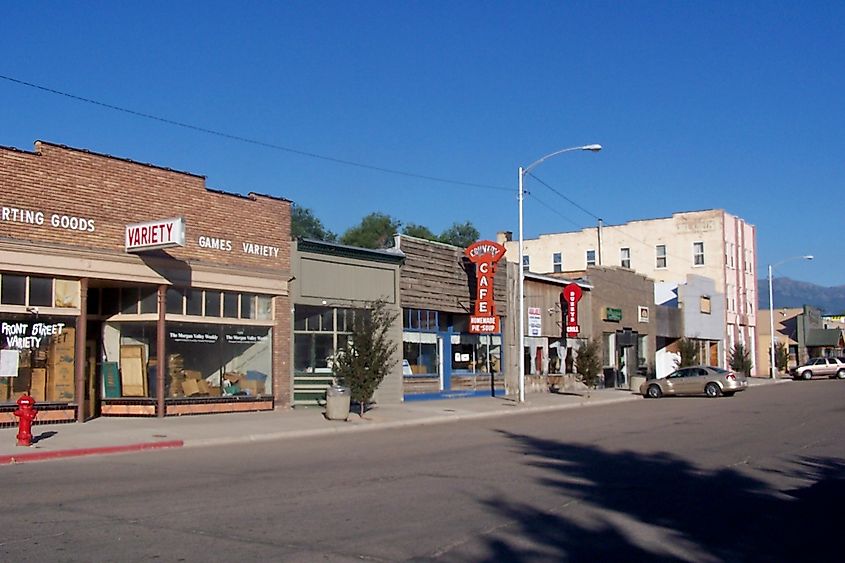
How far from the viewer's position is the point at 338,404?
25.1 meters

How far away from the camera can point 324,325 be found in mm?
29375

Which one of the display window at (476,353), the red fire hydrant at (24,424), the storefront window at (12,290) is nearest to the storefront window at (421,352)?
the display window at (476,353)

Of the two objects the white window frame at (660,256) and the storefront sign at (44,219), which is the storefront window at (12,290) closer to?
the storefront sign at (44,219)

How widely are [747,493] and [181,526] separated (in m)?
7.49

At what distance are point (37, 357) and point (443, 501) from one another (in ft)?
44.6

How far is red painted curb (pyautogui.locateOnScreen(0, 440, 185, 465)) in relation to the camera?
1631 cm

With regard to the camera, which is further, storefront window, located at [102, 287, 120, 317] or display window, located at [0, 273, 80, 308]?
storefront window, located at [102, 287, 120, 317]

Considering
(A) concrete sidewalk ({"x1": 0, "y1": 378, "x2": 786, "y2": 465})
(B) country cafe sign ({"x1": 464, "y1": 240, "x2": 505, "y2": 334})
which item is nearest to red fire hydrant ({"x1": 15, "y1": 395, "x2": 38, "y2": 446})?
(A) concrete sidewalk ({"x1": 0, "y1": 378, "x2": 786, "y2": 465})

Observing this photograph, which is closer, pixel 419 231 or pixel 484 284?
pixel 484 284

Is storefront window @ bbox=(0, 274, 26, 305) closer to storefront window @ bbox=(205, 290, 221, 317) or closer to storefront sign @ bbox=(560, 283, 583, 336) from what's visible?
storefront window @ bbox=(205, 290, 221, 317)

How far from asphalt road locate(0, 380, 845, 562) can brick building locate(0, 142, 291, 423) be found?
212 inches

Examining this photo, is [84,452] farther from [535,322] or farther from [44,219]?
[535,322]

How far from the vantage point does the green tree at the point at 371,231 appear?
75.4m

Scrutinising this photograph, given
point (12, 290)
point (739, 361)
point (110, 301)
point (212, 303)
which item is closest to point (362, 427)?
point (212, 303)
